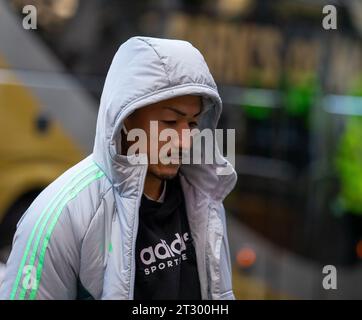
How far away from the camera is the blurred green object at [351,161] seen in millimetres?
7418

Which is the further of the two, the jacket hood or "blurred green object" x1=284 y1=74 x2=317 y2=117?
"blurred green object" x1=284 y1=74 x2=317 y2=117

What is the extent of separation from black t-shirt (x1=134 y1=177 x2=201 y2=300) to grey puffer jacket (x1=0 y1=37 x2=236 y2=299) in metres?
0.03

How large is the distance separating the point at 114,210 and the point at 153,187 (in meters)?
0.20

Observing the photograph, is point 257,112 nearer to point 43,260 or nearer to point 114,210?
point 114,210

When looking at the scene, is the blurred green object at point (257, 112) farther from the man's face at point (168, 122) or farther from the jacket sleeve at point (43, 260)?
the jacket sleeve at point (43, 260)

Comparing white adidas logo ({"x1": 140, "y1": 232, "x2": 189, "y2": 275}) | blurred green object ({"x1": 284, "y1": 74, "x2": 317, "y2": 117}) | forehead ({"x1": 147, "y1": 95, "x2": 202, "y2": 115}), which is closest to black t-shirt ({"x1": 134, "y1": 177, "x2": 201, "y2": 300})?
white adidas logo ({"x1": 140, "y1": 232, "x2": 189, "y2": 275})

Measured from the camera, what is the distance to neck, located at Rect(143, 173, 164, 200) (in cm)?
257

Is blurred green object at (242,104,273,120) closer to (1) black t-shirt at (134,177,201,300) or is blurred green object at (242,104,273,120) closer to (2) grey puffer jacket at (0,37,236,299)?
(2) grey puffer jacket at (0,37,236,299)

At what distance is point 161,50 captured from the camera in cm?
254

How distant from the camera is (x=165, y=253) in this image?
247 centimetres

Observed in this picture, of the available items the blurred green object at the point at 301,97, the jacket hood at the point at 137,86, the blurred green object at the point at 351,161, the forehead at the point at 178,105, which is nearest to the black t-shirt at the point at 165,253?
Result: the jacket hood at the point at 137,86

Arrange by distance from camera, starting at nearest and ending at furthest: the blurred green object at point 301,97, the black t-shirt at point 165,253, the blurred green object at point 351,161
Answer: the black t-shirt at point 165,253 < the blurred green object at point 301,97 < the blurred green object at point 351,161

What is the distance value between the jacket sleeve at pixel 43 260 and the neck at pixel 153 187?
1.02ft

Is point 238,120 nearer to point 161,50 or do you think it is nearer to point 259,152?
point 259,152
